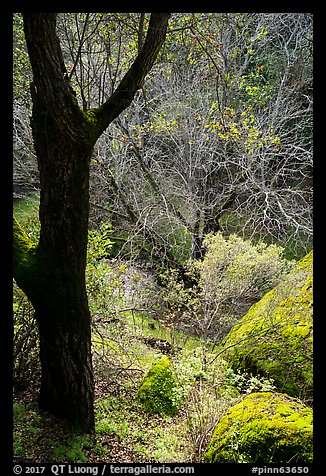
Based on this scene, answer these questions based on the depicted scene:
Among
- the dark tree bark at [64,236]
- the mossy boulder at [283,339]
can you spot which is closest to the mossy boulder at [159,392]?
the mossy boulder at [283,339]

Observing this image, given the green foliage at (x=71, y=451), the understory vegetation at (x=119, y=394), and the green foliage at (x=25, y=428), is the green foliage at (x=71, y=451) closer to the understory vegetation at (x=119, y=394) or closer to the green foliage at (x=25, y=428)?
the understory vegetation at (x=119, y=394)

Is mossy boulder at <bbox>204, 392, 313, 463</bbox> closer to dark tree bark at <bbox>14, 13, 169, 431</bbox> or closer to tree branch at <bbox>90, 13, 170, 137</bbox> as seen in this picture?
dark tree bark at <bbox>14, 13, 169, 431</bbox>

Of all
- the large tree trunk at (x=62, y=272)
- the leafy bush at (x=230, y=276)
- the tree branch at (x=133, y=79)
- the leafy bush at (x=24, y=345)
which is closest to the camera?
the large tree trunk at (x=62, y=272)

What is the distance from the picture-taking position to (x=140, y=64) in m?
3.13

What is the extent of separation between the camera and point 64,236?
303 centimetres

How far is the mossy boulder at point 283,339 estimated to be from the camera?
4.17m

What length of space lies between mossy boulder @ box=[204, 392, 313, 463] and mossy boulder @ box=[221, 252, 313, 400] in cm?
144

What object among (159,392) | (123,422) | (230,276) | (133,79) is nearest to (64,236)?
(133,79)

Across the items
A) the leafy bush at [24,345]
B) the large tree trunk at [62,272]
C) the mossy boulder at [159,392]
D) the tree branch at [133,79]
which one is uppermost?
the tree branch at [133,79]

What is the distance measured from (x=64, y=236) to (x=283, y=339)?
313 cm

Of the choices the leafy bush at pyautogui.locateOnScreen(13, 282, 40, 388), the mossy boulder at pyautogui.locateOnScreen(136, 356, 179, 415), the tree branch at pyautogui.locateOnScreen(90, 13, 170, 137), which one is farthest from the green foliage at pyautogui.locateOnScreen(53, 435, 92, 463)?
the tree branch at pyautogui.locateOnScreen(90, 13, 170, 137)

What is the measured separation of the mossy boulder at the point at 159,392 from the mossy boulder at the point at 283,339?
3.12 ft

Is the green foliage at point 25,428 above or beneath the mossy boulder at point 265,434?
beneath
